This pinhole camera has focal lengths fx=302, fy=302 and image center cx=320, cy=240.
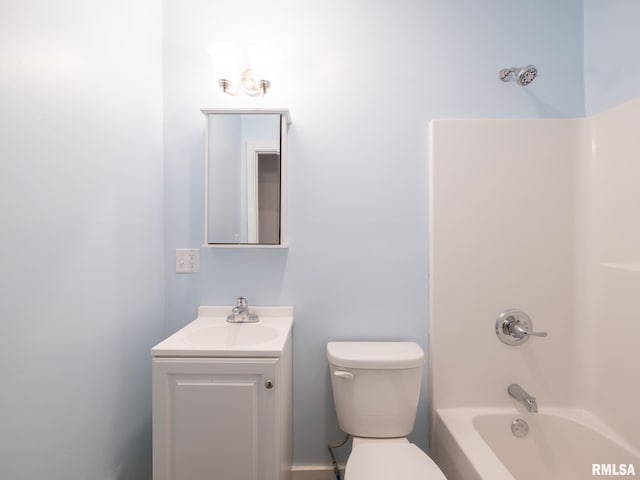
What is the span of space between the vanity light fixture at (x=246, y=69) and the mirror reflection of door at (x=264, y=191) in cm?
26

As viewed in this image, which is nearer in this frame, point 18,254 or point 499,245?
point 18,254

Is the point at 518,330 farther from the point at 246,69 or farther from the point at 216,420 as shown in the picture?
the point at 246,69

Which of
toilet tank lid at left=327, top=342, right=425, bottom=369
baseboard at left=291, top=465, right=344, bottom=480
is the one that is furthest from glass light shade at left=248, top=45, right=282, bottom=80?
baseboard at left=291, top=465, right=344, bottom=480

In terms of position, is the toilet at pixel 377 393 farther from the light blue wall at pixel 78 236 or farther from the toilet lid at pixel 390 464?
the light blue wall at pixel 78 236

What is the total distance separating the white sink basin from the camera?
1106 mm

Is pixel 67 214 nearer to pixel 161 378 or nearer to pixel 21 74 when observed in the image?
pixel 21 74

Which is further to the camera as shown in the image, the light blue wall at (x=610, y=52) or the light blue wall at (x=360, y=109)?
the light blue wall at (x=360, y=109)

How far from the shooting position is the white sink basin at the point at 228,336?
43.6 inches

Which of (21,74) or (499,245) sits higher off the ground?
(21,74)

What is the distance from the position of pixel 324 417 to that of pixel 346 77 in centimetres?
173

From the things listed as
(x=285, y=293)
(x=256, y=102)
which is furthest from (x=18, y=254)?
(x=256, y=102)

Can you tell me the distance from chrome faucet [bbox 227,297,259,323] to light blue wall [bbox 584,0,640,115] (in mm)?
1919

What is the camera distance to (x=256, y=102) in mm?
1522

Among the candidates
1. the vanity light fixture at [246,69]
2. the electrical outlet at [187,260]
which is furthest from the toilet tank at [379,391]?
the vanity light fixture at [246,69]
